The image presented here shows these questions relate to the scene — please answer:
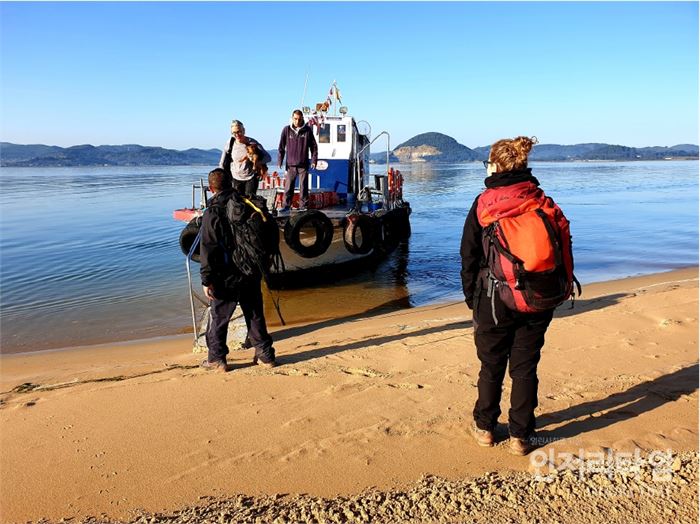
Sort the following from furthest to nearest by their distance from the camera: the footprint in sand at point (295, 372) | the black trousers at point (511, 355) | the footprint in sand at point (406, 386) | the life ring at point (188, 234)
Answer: the life ring at point (188, 234) → the footprint in sand at point (295, 372) → the footprint in sand at point (406, 386) → the black trousers at point (511, 355)

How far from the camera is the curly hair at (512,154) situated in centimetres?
276

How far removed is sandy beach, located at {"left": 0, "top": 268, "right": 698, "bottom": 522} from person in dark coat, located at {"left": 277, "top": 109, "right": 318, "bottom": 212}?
5.21 metres

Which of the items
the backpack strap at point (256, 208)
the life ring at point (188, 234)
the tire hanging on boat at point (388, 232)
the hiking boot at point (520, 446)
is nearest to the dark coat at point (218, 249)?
the backpack strap at point (256, 208)

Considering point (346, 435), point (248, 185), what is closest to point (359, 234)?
point (248, 185)

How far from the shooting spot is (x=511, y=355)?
302 centimetres

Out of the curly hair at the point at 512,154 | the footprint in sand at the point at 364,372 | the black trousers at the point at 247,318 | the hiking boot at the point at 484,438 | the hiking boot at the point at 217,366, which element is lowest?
the footprint in sand at the point at 364,372

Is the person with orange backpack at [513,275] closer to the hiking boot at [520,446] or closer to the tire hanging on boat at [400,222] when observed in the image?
the hiking boot at [520,446]

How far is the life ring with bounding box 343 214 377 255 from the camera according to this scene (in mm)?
10156

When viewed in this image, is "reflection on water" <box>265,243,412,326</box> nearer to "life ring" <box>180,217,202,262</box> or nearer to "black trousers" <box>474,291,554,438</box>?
"life ring" <box>180,217,202,262</box>

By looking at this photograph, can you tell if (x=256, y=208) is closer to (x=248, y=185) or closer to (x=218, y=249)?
(x=218, y=249)

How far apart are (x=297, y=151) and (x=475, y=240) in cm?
749

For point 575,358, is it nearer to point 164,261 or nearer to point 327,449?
point 327,449

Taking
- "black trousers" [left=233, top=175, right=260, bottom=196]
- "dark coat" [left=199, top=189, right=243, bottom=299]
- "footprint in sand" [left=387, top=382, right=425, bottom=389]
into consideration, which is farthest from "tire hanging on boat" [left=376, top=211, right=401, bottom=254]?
"footprint in sand" [left=387, top=382, right=425, bottom=389]

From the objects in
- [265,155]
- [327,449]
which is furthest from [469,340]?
[265,155]
